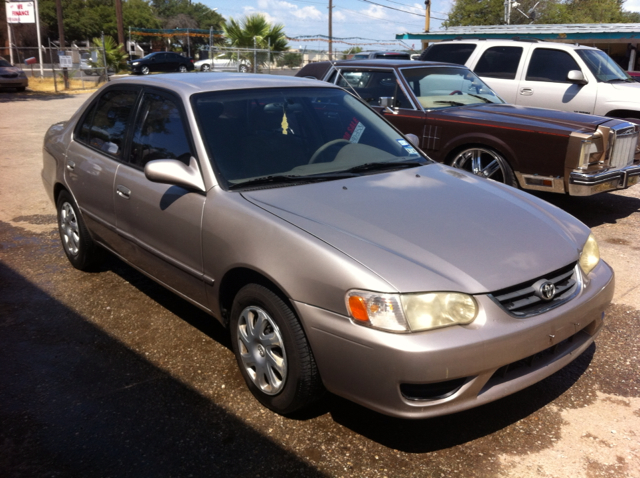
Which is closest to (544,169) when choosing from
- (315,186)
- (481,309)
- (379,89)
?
(379,89)

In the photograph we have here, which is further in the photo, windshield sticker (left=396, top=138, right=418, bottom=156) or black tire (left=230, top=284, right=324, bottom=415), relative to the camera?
windshield sticker (left=396, top=138, right=418, bottom=156)

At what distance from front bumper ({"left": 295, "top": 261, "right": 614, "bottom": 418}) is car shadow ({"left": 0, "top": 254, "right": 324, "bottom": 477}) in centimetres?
49

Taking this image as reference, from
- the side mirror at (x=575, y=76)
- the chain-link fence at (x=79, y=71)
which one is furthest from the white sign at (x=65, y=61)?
the side mirror at (x=575, y=76)

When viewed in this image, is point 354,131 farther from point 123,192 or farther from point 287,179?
point 123,192

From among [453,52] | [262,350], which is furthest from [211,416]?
[453,52]

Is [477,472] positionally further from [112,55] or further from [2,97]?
[112,55]

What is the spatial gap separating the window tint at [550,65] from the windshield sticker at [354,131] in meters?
6.16

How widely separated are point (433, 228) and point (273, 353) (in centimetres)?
99

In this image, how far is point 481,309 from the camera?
254 cm

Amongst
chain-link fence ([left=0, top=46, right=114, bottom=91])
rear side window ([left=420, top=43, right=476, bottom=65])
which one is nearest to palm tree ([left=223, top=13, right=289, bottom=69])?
chain-link fence ([left=0, top=46, right=114, bottom=91])

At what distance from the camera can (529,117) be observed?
21.2ft

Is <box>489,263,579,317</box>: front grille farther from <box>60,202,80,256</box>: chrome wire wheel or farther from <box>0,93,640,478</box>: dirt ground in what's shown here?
<box>60,202,80,256</box>: chrome wire wheel

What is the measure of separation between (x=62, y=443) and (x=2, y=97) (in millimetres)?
22485

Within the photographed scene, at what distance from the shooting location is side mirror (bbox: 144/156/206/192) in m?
3.30
